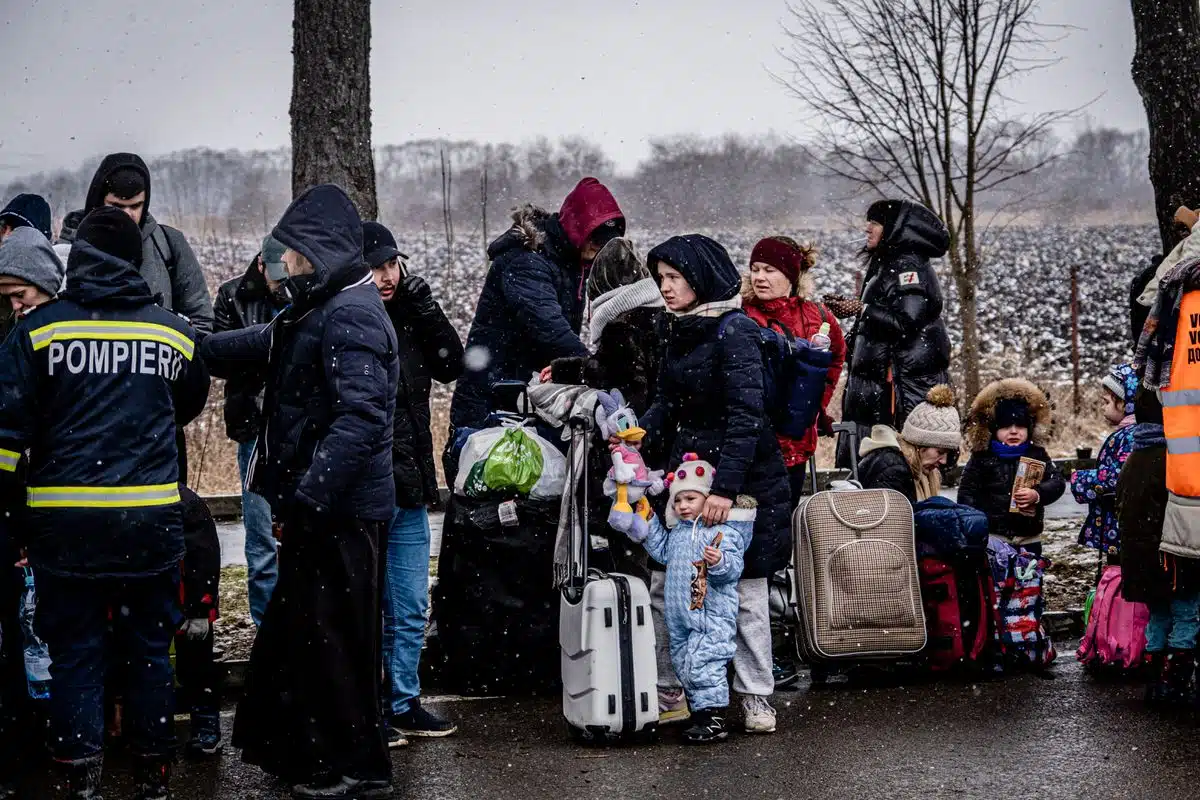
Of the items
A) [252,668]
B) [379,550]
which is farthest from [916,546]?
[252,668]

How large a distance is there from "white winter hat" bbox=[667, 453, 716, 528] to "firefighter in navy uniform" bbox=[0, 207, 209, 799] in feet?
6.80

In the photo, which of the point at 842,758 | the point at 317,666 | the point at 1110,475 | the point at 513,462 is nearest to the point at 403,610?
the point at 513,462

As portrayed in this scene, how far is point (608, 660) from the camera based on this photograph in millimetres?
5688

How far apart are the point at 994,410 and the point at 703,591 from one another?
2389mm

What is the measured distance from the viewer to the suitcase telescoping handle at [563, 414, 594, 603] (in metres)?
5.86

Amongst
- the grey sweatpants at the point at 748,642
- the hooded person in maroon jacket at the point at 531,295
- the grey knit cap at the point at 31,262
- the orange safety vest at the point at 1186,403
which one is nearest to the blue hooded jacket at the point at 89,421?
the grey knit cap at the point at 31,262

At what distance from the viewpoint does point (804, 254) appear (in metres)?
7.21

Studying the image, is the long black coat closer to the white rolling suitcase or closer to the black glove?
the white rolling suitcase

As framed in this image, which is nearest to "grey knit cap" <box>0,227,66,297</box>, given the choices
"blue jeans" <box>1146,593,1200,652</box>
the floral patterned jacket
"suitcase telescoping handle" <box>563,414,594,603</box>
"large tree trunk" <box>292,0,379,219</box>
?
"suitcase telescoping handle" <box>563,414,594,603</box>

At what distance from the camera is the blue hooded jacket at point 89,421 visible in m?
4.81

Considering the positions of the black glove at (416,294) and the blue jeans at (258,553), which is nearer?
the black glove at (416,294)

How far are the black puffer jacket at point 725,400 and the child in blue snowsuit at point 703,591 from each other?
103 mm

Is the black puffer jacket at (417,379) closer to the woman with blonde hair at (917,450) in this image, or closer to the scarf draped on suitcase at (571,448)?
the scarf draped on suitcase at (571,448)

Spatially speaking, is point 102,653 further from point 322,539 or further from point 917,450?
point 917,450
